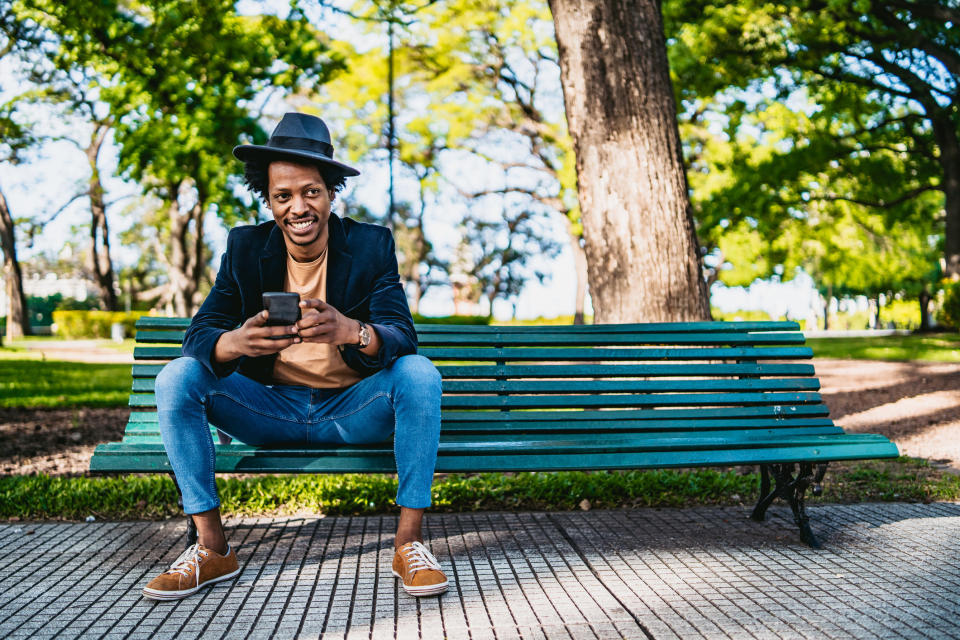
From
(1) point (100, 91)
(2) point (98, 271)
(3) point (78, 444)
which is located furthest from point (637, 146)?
(2) point (98, 271)

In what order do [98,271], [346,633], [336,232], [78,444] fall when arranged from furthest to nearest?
[98,271]
[78,444]
[336,232]
[346,633]

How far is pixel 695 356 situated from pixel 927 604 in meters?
1.64

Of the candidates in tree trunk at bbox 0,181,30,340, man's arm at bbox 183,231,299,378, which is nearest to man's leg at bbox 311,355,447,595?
man's arm at bbox 183,231,299,378

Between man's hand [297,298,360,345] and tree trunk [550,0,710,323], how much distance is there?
2829 millimetres

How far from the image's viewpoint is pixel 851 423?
24.9 feet

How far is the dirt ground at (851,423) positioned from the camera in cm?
604

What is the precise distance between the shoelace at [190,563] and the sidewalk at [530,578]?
112 mm

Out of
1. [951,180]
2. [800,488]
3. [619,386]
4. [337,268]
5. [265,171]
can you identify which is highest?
[951,180]

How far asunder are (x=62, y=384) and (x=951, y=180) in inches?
724

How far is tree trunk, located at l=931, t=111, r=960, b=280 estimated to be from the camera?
744 inches

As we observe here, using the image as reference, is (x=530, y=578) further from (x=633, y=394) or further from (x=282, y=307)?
(x=282, y=307)

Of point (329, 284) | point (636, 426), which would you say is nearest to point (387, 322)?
point (329, 284)

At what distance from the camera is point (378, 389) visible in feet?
10.9

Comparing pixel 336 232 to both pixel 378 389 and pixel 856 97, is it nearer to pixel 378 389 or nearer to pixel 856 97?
pixel 378 389
